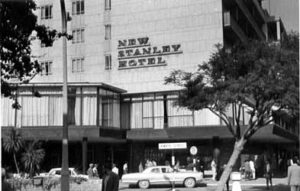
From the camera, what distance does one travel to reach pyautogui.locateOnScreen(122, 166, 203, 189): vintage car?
3484cm

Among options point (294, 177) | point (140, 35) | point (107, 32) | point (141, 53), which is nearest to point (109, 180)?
point (294, 177)

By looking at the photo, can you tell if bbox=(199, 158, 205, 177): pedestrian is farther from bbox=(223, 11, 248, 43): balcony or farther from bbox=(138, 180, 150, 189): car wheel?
bbox=(223, 11, 248, 43): balcony

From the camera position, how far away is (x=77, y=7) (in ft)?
185

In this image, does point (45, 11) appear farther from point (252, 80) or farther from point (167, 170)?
point (252, 80)

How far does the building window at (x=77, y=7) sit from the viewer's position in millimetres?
56125

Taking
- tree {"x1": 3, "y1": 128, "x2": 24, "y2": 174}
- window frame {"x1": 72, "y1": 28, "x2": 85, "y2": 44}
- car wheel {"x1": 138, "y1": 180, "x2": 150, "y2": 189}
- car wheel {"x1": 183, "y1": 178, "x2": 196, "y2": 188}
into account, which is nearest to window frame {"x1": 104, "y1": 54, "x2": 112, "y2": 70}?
window frame {"x1": 72, "y1": 28, "x2": 85, "y2": 44}

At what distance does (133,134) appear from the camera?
50.5 meters

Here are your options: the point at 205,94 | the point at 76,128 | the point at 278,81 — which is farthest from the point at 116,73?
the point at 278,81

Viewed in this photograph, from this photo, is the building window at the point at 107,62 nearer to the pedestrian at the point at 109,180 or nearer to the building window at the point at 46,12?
the building window at the point at 46,12

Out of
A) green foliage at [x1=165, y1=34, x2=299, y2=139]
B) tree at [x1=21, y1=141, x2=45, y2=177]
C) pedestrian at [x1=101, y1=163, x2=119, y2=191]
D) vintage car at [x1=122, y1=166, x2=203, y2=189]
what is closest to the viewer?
pedestrian at [x1=101, y1=163, x2=119, y2=191]

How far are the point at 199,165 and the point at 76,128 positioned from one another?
10.7m

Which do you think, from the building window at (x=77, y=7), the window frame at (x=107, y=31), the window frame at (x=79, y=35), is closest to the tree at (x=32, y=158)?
the window frame at (x=107, y=31)

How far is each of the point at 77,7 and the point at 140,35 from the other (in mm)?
8185

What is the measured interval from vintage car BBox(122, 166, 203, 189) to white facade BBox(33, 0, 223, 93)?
50.9ft
